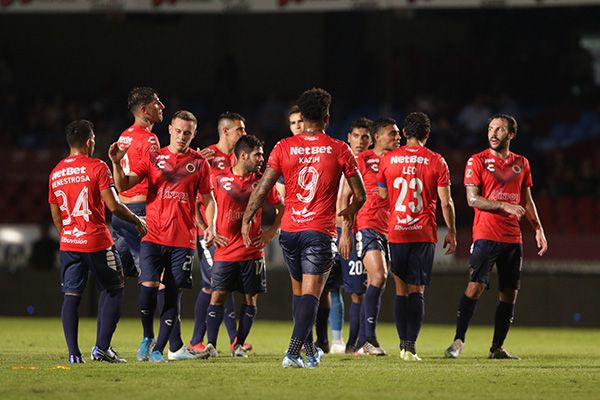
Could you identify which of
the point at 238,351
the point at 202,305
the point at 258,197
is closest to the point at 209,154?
the point at 202,305

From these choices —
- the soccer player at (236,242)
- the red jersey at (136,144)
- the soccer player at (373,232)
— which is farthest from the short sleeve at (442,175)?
the red jersey at (136,144)

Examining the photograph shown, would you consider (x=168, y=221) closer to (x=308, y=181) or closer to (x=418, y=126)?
(x=308, y=181)

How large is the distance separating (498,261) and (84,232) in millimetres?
4003

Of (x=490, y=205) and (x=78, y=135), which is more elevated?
(x=78, y=135)

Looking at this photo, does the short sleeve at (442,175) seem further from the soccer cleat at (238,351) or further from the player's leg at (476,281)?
the soccer cleat at (238,351)

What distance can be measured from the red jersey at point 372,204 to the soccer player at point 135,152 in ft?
7.21

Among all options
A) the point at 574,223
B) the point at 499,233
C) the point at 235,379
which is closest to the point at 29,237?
the point at 574,223

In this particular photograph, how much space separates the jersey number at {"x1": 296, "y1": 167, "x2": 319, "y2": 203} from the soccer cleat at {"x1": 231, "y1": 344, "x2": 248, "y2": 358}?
7.54 feet

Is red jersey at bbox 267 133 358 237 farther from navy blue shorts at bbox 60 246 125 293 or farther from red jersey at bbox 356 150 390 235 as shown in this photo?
red jersey at bbox 356 150 390 235

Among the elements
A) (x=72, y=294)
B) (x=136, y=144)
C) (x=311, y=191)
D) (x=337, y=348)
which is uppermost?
(x=136, y=144)

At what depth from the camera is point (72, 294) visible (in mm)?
9781

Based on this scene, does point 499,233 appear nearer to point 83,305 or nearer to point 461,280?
point 461,280

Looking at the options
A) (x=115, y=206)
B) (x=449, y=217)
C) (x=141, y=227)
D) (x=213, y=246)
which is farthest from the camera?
(x=213, y=246)

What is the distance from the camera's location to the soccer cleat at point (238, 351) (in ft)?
36.2
